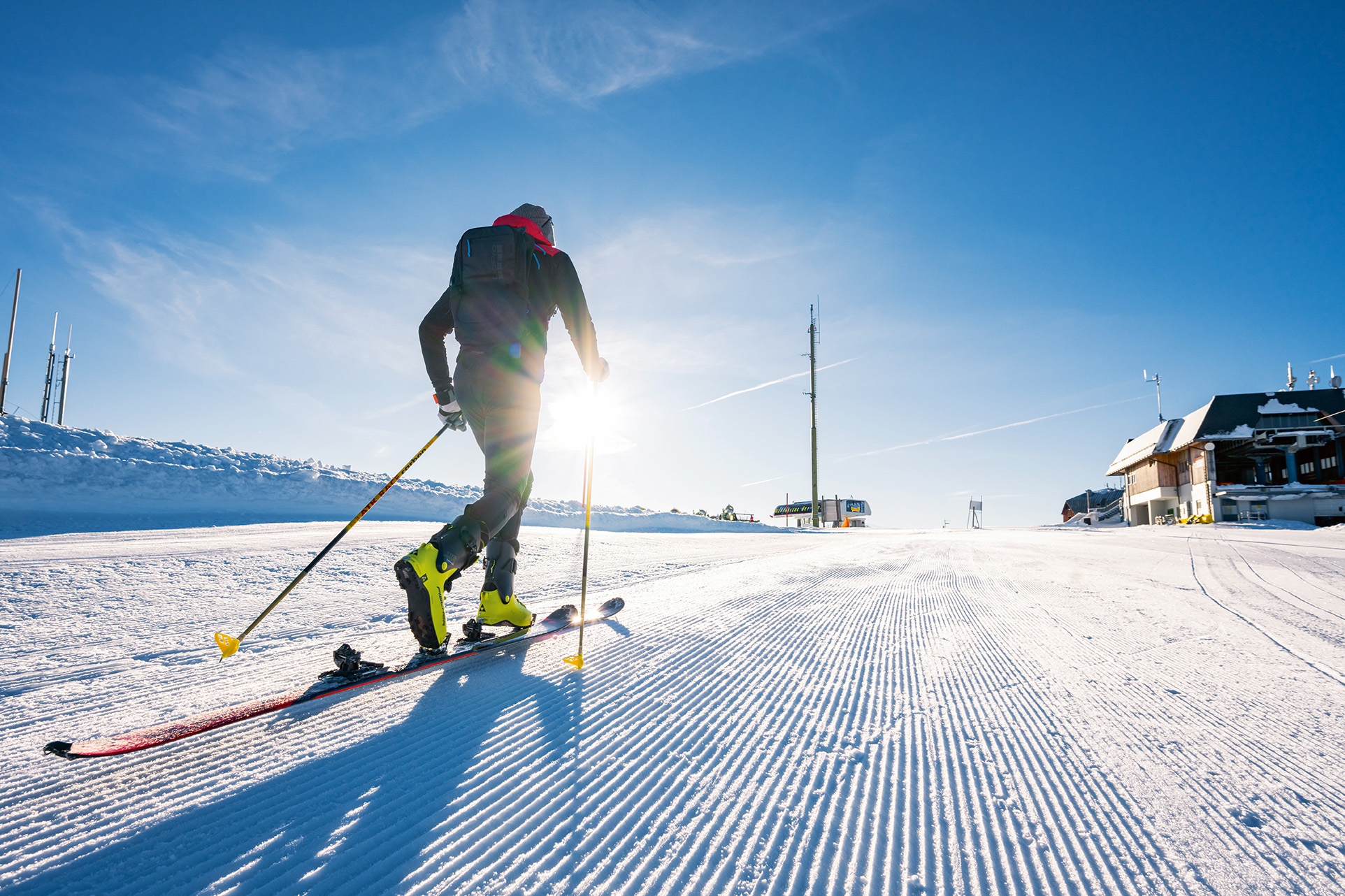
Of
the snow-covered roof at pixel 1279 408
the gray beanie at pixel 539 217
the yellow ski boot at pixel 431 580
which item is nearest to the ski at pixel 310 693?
the yellow ski boot at pixel 431 580

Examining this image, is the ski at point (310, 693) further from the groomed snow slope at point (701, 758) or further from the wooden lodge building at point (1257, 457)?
the wooden lodge building at point (1257, 457)

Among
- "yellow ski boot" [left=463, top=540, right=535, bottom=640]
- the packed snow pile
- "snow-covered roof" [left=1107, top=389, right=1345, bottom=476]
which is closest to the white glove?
"yellow ski boot" [left=463, top=540, right=535, bottom=640]

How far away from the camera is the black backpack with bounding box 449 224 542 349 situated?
262 centimetres

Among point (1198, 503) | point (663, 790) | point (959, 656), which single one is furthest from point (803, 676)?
point (1198, 503)

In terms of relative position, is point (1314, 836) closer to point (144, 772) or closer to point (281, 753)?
point (281, 753)

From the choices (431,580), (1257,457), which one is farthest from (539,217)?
(1257,457)

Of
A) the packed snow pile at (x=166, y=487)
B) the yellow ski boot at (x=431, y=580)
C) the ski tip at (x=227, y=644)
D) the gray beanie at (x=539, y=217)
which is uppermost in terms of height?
the gray beanie at (x=539, y=217)

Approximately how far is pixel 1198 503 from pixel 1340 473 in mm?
7340

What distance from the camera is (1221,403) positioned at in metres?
29.0

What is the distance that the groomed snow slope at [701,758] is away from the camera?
91cm

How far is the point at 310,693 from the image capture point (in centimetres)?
164

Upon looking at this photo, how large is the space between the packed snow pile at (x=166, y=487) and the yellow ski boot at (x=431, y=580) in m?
5.56

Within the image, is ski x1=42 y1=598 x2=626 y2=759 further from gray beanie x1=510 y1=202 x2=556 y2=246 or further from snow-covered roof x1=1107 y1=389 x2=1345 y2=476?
snow-covered roof x1=1107 y1=389 x2=1345 y2=476

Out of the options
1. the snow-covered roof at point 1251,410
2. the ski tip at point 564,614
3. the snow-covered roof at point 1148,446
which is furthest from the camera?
the snow-covered roof at point 1148,446
